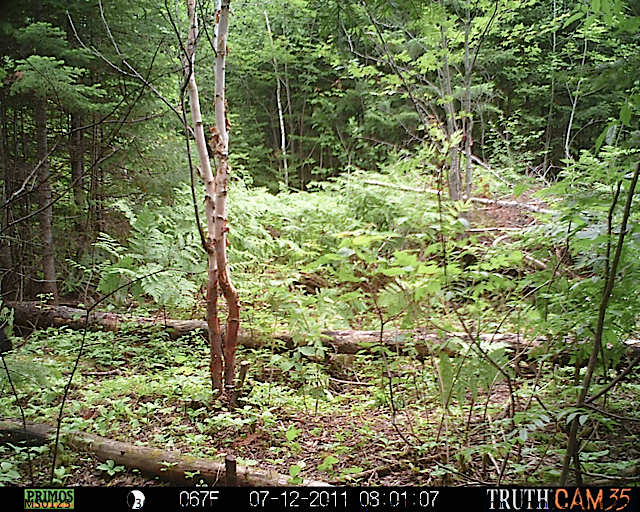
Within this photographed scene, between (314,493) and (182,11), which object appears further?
(182,11)

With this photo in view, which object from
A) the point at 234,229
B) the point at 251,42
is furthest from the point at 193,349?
the point at 251,42

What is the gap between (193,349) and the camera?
4836 mm

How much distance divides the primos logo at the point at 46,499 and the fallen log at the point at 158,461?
51cm

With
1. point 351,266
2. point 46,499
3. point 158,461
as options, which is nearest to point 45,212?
point 158,461

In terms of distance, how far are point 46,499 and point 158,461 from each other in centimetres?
66

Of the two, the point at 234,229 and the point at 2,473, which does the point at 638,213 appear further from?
the point at 234,229

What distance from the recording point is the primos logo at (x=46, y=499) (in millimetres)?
2096

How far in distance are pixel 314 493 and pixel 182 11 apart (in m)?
7.11

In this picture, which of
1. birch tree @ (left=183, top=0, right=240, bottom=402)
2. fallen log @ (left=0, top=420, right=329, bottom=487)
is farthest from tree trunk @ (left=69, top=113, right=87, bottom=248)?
fallen log @ (left=0, top=420, right=329, bottom=487)

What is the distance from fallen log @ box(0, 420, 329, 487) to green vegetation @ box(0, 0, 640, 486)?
108 millimetres

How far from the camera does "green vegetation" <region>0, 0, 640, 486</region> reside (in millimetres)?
2197

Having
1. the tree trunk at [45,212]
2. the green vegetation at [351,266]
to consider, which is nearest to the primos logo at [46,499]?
the green vegetation at [351,266]

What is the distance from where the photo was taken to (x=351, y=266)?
7.66 feet

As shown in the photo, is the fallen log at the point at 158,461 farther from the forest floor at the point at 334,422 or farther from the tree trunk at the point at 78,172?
the tree trunk at the point at 78,172
